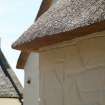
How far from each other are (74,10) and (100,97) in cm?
117

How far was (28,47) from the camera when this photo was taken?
6184 millimetres

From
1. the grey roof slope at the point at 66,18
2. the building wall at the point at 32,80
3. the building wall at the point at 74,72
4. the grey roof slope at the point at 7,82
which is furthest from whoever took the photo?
the grey roof slope at the point at 7,82

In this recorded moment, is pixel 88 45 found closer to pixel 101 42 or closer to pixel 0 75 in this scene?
pixel 101 42

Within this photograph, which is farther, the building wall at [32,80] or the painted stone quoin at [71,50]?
the building wall at [32,80]

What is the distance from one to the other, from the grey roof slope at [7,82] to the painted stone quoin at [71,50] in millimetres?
13043

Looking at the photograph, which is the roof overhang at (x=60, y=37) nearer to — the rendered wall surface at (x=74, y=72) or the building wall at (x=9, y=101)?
the rendered wall surface at (x=74, y=72)

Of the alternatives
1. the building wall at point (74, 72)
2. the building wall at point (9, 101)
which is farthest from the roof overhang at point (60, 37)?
the building wall at point (9, 101)

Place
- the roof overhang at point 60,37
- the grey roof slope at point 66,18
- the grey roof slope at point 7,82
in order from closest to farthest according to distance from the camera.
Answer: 1. the roof overhang at point 60,37
2. the grey roof slope at point 66,18
3. the grey roof slope at point 7,82

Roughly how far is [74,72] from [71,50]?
1.02 ft

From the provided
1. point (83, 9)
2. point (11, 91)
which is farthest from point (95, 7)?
point (11, 91)

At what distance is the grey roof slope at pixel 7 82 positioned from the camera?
757 inches

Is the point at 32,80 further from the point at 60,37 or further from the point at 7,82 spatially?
the point at 60,37

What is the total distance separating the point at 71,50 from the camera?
5.80m

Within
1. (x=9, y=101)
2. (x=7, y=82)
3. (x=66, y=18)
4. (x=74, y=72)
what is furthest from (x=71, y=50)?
(x=7, y=82)
